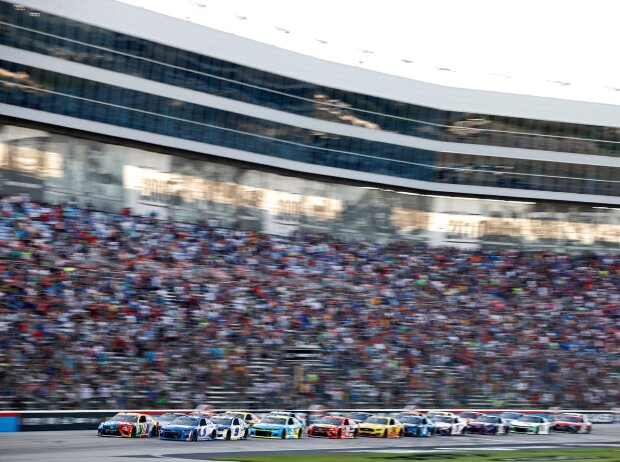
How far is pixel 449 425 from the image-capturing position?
122 feet

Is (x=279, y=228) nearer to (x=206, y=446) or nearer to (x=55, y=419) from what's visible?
(x=55, y=419)

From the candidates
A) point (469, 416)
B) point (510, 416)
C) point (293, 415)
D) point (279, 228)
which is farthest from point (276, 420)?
point (279, 228)

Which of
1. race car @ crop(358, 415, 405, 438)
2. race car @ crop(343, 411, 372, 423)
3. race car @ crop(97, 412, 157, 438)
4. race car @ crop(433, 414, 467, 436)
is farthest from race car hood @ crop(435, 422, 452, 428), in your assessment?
race car @ crop(97, 412, 157, 438)

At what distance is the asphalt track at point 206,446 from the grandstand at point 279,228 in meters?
3.88

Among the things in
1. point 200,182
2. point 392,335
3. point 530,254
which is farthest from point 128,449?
point 530,254

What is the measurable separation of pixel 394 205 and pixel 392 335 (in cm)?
1425

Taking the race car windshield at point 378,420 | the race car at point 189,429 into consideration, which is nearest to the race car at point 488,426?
the race car windshield at point 378,420

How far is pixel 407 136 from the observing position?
180ft

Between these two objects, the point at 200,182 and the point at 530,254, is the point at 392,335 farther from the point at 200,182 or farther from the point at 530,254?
the point at 530,254

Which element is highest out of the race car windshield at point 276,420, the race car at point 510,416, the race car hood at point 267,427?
the race car windshield at point 276,420

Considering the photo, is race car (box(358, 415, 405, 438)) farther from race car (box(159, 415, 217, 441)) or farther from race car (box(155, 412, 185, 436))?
race car (box(155, 412, 185, 436))

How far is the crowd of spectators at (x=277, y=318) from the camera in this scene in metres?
33.4

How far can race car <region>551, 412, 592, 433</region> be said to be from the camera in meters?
40.8

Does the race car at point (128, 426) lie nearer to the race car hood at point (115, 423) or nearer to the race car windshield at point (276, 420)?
the race car hood at point (115, 423)
